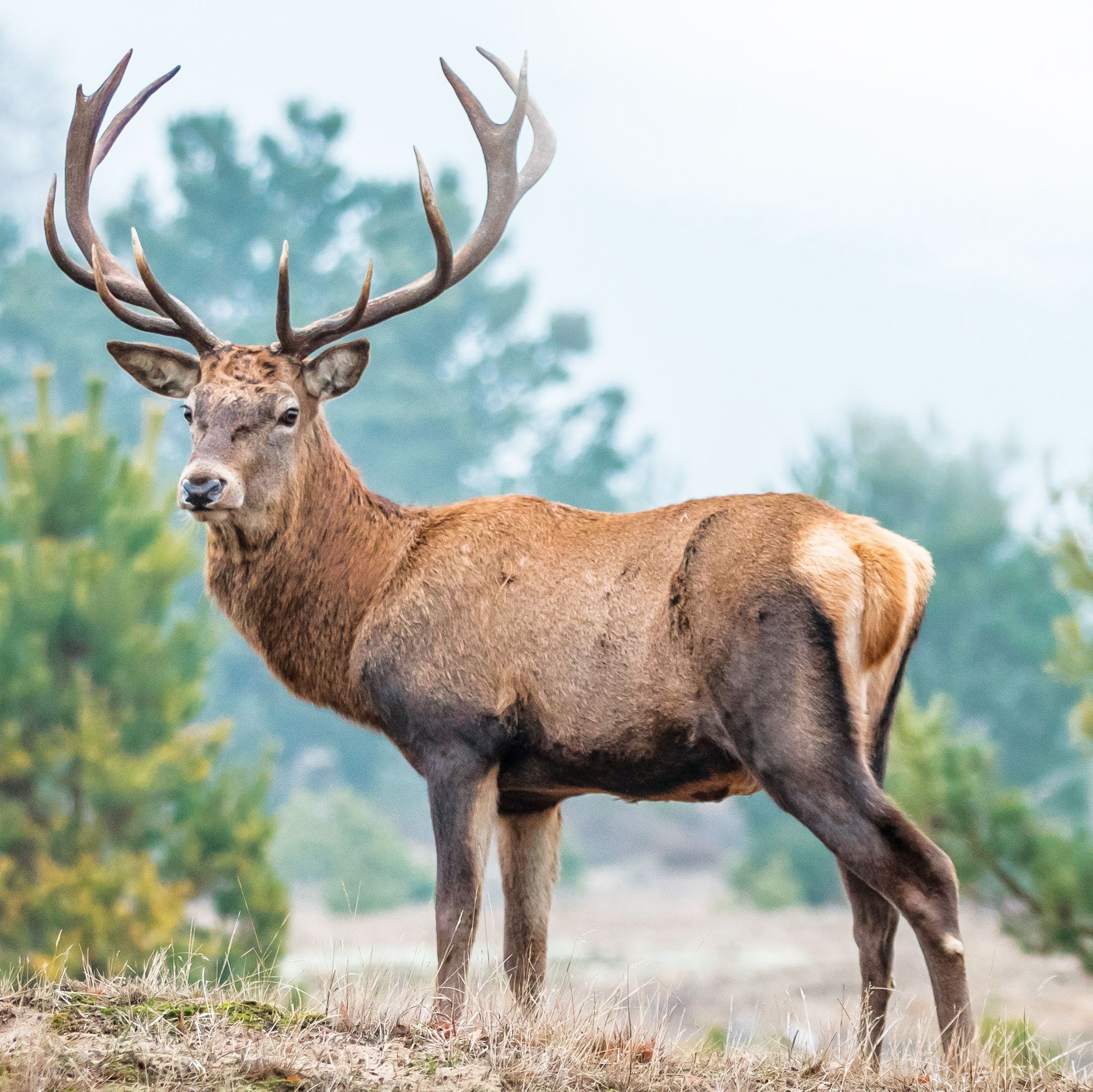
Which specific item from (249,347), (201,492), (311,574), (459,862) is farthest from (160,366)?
(459,862)

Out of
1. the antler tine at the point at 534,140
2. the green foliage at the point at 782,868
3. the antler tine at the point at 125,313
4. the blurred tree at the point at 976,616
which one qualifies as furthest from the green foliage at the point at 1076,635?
the blurred tree at the point at 976,616

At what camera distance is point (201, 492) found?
502cm

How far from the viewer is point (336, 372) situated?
18.4ft

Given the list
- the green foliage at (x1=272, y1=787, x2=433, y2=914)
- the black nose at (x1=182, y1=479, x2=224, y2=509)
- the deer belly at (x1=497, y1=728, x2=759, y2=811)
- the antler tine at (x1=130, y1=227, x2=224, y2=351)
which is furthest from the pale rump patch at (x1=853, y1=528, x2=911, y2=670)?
the green foliage at (x1=272, y1=787, x2=433, y2=914)

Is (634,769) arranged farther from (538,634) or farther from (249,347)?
(249,347)

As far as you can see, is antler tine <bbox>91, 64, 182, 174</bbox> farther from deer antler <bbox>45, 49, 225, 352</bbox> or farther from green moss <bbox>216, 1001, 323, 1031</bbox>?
green moss <bbox>216, 1001, 323, 1031</bbox>

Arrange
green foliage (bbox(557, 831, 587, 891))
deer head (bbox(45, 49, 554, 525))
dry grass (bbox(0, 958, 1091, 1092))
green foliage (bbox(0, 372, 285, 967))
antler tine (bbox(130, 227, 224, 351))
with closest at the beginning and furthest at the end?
dry grass (bbox(0, 958, 1091, 1092)), deer head (bbox(45, 49, 554, 525)), antler tine (bbox(130, 227, 224, 351)), green foliage (bbox(0, 372, 285, 967)), green foliage (bbox(557, 831, 587, 891))

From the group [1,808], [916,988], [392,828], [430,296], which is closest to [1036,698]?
[916,988]

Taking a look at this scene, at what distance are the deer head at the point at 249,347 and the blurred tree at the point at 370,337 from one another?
31.5 meters

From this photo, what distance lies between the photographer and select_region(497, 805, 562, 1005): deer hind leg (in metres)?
5.41

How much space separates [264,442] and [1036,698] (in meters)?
29.9

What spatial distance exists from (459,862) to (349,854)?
2713cm

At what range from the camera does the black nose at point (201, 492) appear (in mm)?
5020

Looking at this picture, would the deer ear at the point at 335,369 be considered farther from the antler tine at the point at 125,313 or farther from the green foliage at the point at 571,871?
the green foliage at the point at 571,871
